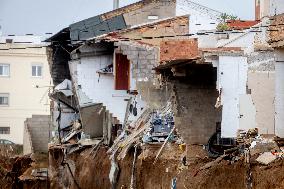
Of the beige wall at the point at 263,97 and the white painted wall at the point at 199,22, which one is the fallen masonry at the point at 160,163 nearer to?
the beige wall at the point at 263,97

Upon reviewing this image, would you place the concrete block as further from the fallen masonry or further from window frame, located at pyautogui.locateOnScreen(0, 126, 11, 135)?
window frame, located at pyautogui.locateOnScreen(0, 126, 11, 135)

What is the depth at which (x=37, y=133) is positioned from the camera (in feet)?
146

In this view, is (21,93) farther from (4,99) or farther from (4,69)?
(4,69)

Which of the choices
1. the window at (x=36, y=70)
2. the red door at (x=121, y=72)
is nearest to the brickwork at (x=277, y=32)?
the red door at (x=121, y=72)

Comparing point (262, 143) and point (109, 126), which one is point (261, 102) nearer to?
point (262, 143)

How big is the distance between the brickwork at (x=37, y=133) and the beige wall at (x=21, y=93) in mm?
11549

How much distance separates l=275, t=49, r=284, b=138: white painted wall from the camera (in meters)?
16.4

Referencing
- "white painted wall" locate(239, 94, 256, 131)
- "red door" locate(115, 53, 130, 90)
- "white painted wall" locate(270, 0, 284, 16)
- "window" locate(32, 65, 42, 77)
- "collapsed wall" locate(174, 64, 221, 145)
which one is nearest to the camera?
"white painted wall" locate(270, 0, 284, 16)

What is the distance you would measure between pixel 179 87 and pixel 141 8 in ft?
36.7

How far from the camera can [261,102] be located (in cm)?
1809

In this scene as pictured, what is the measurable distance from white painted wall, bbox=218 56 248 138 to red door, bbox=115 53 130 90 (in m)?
9.68

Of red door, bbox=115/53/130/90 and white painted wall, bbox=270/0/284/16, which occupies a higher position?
white painted wall, bbox=270/0/284/16

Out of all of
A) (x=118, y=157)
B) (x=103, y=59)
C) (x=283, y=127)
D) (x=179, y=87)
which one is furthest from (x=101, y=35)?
(x=283, y=127)

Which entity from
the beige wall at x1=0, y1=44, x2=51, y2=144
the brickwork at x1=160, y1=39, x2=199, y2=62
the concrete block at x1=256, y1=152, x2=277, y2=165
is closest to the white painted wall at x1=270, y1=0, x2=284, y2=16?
the concrete block at x1=256, y1=152, x2=277, y2=165
